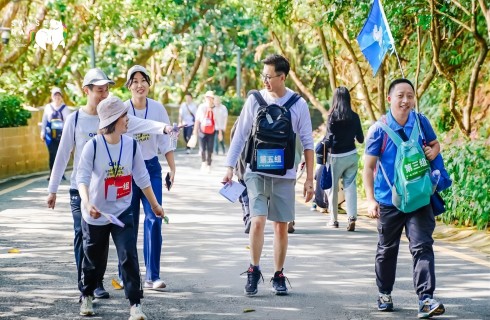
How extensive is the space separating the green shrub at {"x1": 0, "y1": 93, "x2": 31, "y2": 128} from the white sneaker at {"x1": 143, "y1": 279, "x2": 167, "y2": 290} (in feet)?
45.9

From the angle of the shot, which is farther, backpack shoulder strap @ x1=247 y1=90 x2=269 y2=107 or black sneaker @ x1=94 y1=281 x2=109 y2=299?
backpack shoulder strap @ x1=247 y1=90 x2=269 y2=107

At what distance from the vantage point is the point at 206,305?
26.5ft

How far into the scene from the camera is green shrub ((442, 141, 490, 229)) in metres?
12.3

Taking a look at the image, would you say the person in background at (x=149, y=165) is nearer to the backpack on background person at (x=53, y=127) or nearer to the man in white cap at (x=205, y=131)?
the backpack on background person at (x=53, y=127)

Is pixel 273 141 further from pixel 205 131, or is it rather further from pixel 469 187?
pixel 205 131

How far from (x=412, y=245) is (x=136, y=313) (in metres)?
1.98

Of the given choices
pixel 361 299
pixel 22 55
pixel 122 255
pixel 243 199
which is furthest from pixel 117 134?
pixel 22 55

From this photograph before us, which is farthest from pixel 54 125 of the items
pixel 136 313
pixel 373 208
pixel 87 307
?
pixel 136 313

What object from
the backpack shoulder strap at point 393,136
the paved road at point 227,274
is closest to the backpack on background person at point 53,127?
the paved road at point 227,274

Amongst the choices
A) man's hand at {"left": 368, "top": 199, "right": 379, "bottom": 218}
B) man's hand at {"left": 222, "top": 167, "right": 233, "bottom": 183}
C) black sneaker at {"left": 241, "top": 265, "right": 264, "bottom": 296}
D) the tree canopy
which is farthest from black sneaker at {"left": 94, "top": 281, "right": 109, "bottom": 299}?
the tree canopy

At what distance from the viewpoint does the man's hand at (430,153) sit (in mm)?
7773

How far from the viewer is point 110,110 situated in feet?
24.4

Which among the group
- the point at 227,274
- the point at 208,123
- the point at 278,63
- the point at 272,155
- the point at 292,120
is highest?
the point at 278,63

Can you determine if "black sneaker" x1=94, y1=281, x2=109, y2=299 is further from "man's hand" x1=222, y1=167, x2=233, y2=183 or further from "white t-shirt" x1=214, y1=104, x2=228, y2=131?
"white t-shirt" x1=214, y1=104, x2=228, y2=131
